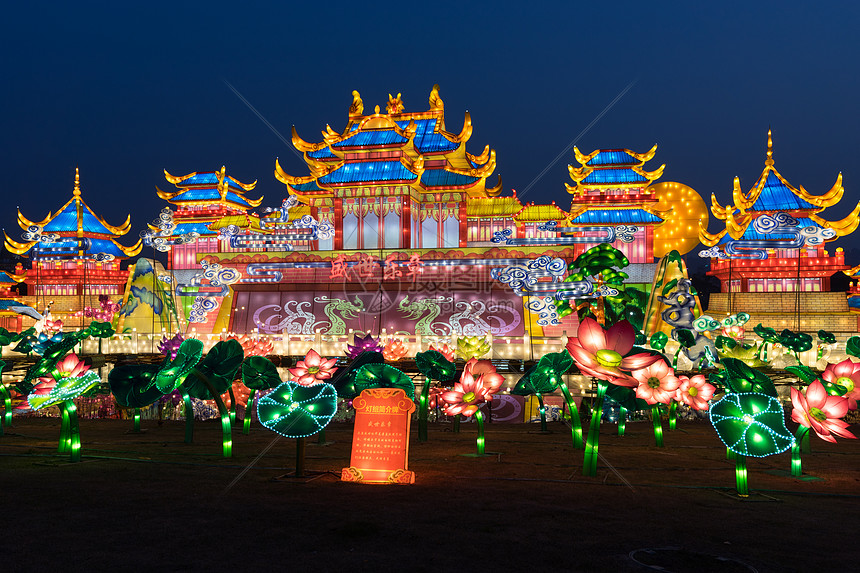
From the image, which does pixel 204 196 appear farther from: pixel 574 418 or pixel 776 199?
pixel 574 418

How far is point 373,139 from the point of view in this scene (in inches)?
1609

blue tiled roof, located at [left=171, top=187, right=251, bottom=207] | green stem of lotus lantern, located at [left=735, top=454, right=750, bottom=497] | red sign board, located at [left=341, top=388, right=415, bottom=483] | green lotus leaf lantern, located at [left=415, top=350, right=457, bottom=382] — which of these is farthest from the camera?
blue tiled roof, located at [left=171, top=187, right=251, bottom=207]

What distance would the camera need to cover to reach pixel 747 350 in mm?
23922

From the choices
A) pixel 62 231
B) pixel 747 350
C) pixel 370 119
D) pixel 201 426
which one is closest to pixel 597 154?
pixel 370 119

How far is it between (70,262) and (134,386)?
3994 centimetres

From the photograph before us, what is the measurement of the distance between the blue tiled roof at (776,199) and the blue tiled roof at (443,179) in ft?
48.6

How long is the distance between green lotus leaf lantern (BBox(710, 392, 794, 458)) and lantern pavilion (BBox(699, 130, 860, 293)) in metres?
25.6

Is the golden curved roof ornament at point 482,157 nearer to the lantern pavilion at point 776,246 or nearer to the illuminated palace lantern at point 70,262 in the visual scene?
the lantern pavilion at point 776,246

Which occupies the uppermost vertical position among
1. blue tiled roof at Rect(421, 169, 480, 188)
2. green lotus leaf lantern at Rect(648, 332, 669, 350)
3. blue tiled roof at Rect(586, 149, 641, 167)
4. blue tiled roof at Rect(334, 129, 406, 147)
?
blue tiled roof at Rect(334, 129, 406, 147)

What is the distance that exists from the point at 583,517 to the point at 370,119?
1366 inches

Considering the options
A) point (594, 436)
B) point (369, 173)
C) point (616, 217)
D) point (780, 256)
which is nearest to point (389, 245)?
point (369, 173)

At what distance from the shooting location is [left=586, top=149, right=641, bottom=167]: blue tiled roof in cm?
4009

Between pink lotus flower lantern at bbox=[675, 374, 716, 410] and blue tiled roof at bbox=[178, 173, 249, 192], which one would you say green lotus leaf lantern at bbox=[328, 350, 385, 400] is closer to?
pink lotus flower lantern at bbox=[675, 374, 716, 410]

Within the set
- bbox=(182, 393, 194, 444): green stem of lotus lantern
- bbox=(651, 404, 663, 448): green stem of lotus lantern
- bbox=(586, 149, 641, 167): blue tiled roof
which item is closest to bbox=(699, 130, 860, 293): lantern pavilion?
bbox=(586, 149, 641, 167): blue tiled roof
